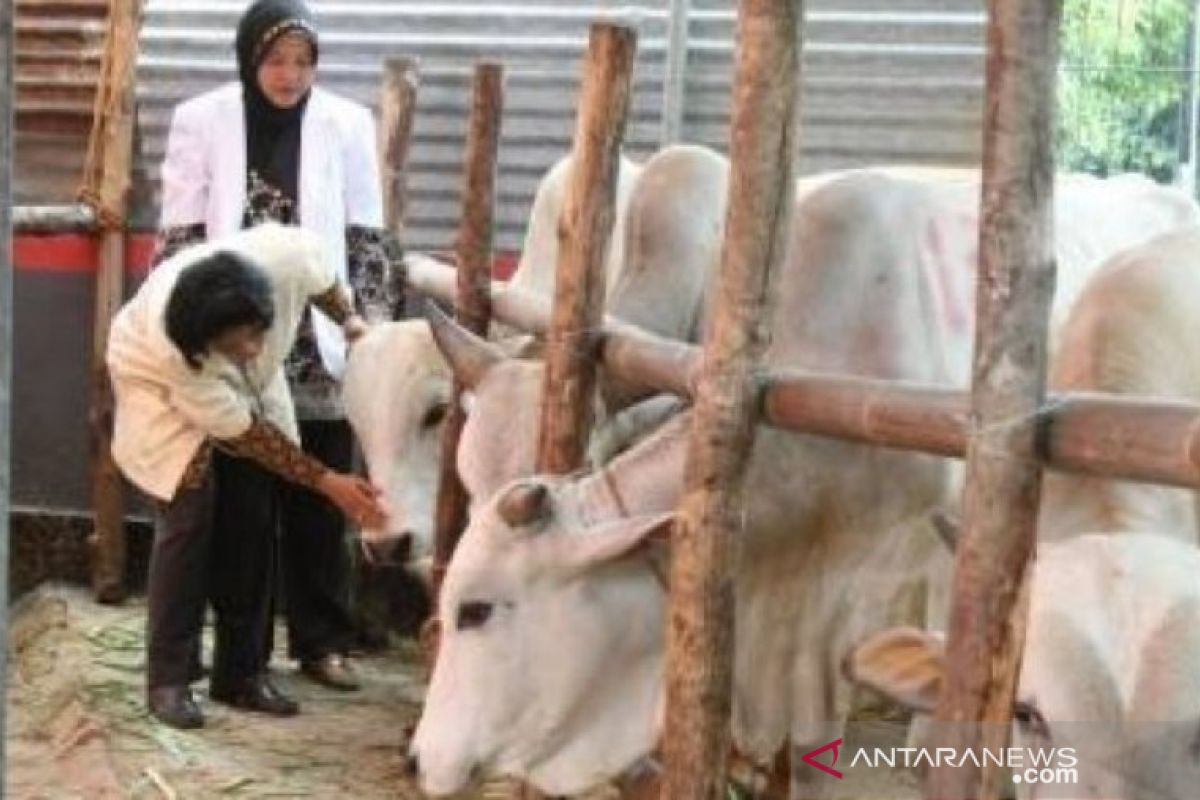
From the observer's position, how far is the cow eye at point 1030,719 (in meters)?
2.47

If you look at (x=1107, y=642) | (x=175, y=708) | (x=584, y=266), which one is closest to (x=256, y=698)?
(x=175, y=708)

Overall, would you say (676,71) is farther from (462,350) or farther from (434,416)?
(462,350)

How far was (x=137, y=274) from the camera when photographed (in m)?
7.54

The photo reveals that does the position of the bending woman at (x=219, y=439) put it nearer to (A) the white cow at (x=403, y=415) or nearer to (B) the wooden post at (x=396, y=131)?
(A) the white cow at (x=403, y=415)

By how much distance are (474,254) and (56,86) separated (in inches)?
127

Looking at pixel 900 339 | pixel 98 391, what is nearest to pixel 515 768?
pixel 900 339

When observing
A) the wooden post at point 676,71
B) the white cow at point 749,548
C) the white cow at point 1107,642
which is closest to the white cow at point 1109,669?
the white cow at point 1107,642

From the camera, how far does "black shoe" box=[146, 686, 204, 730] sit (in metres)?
5.54

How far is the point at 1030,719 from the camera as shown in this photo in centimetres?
249

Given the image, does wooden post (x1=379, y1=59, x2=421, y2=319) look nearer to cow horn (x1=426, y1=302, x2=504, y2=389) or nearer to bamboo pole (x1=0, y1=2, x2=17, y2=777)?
cow horn (x1=426, y1=302, x2=504, y2=389)

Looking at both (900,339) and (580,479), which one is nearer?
(580,479)

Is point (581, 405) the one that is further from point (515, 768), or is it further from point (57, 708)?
point (57, 708)

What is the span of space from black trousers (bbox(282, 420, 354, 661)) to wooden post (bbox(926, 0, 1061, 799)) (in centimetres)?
387

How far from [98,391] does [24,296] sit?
0.64 metres
